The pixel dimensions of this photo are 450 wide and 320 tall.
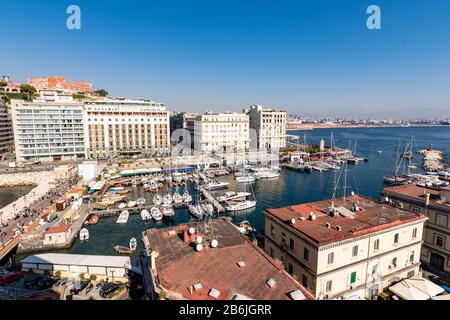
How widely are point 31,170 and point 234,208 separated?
47.1 meters

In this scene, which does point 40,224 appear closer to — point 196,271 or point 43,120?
point 196,271

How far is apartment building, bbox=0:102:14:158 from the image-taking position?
71250 millimetres

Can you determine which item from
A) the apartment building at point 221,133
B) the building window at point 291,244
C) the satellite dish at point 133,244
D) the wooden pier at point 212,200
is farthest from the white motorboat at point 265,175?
the building window at point 291,244

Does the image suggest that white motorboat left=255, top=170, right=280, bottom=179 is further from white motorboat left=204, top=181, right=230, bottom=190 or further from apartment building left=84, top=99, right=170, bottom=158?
apartment building left=84, top=99, right=170, bottom=158

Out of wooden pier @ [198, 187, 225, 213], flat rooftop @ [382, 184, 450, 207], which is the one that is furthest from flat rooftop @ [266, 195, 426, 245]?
wooden pier @ [198, 187, 225, 213]

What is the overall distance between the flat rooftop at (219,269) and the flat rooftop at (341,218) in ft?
13.2

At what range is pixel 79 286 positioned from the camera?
1939 cm

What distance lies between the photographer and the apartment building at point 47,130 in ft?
209

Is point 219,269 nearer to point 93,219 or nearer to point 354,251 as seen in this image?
point 354,251

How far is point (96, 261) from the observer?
21812 millimetres

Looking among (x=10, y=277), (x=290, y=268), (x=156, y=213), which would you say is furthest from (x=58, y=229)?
(x=290, y=268)
